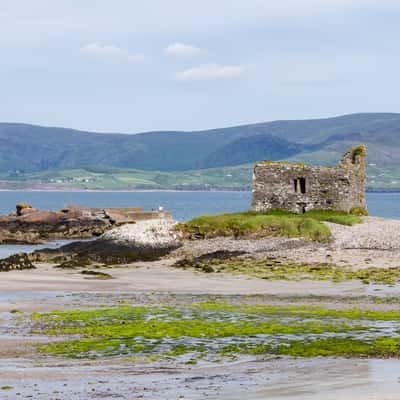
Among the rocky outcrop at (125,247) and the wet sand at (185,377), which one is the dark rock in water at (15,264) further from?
the wet sand at (185,377)

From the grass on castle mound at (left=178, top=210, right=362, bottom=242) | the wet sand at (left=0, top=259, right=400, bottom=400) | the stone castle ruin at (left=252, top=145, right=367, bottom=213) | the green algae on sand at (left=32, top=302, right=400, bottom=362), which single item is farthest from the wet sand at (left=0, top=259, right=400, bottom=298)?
the stone castle ruin at (left=252, top=145, right=367, bottom=213)

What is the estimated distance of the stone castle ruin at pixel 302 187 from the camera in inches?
2224

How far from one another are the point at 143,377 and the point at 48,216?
207 ft

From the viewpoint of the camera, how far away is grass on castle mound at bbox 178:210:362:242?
4991cm

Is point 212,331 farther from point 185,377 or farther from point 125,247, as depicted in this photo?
point 125,247

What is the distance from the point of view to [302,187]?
57.1m

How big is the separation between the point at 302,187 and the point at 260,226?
23.9 ft

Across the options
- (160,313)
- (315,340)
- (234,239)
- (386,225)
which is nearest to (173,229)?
(234,239)

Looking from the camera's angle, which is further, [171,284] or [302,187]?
[302,187]

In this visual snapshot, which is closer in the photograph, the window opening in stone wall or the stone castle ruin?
the stone castle ruin

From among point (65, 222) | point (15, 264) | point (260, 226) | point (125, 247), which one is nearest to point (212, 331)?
point (15, 264)

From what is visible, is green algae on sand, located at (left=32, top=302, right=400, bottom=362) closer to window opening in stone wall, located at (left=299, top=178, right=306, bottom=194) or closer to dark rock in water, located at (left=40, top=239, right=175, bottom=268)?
dark rock in water, located at (left=40, top=239, right=175, bottom=268)

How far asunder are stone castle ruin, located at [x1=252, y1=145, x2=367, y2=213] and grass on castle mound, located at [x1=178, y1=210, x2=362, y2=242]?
3.18 m

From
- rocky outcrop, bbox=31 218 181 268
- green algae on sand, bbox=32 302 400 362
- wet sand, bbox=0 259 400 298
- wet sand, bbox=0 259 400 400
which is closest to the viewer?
wet sand, bbox=0 259 400 400
